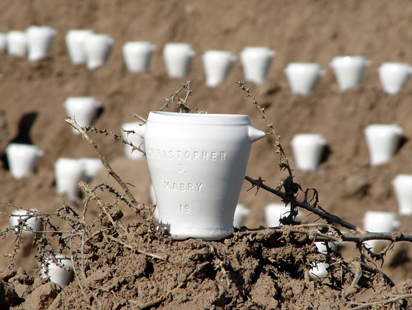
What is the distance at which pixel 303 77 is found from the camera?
18.6 ft

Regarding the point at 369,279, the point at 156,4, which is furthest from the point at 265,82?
the point at 369,279

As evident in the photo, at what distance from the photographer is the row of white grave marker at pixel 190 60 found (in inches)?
222

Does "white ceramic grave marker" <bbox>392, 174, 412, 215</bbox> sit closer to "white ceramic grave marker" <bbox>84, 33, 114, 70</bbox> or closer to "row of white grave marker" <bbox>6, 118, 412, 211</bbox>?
"row of white grave marker" <bbox>6, 118, 412, 211</bbox>

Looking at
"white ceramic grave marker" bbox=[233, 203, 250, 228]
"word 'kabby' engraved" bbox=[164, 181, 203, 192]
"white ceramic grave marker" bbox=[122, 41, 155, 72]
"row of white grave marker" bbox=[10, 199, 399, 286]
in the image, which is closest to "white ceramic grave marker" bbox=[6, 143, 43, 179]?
"row of white grave marker" bbox=[10, 199, 399, 286]

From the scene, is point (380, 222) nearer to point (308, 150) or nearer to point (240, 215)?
point (308, 150)

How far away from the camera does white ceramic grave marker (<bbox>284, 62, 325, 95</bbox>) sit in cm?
566

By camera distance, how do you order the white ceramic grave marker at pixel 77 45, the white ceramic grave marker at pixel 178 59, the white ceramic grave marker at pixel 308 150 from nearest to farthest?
the white ceramic grave marker at pixel 308 150
the white ceramic grave marker at pixel 178 59
the white ceramic grave marker at pixel 77 45

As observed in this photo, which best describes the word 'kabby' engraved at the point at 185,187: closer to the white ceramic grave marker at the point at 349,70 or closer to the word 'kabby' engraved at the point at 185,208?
the word 'kabby' engraved at the point at 185,208

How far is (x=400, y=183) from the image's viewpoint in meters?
5.02

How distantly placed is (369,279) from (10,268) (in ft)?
5.16

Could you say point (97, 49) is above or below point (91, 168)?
above

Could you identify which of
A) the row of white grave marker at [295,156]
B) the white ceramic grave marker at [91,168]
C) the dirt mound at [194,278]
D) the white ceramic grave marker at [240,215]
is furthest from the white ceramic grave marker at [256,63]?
the dirt mound at [194,278]

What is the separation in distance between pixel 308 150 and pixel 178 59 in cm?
186

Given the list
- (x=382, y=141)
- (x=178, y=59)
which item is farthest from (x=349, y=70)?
(x=178, y=59)
